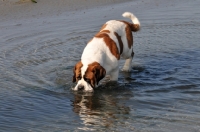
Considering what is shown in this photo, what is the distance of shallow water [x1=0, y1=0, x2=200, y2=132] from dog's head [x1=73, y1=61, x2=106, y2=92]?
0.68 feet

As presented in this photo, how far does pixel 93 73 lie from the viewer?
660 centimetres

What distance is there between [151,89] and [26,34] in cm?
507

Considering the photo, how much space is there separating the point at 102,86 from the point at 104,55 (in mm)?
595

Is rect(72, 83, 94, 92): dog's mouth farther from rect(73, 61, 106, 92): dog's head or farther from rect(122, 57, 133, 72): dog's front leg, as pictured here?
rect(122, 57, 133, 72): dog's front leg

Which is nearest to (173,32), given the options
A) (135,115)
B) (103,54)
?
(103,54)

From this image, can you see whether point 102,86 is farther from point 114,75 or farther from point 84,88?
point 84,88

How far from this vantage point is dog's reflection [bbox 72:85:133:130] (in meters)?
5.71

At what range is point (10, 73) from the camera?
26.4ft

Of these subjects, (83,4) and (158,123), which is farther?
(83,4)

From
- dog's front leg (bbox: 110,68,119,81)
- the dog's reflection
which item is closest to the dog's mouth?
the dog's reflection

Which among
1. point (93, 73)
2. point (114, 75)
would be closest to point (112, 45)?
point (114, 75)

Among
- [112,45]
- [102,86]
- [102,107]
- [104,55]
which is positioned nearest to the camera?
[102,107]

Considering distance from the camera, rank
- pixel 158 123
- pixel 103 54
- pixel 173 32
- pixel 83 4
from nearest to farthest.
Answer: pixel 158 123 → pixel 103 54 → pixel 173 32 → pixel 83 4

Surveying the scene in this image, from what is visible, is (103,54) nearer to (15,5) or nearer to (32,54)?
(32,54)
